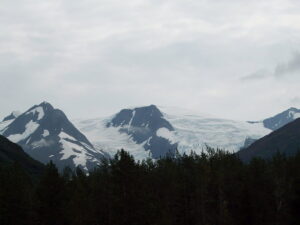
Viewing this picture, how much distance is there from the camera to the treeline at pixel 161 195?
8969cm

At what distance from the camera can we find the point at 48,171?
99000mm

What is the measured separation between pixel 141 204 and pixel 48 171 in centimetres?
1892

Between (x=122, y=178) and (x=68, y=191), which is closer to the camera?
(x=122, y=178)

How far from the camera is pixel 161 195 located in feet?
326

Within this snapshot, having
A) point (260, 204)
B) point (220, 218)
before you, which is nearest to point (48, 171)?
point (220, 218)

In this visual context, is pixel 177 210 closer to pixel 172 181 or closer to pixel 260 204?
pixel 172 181

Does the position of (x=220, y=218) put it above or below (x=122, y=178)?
below

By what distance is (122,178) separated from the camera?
91812mm

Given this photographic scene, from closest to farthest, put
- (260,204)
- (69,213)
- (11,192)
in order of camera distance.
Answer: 1. (11,192)
2. (69,213)
3. (260,204)

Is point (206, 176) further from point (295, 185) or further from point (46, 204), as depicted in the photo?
point (46, 204)

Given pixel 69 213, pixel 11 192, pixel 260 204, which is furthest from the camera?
pixel 260 204

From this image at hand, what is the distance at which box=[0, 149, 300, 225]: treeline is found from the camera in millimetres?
89688

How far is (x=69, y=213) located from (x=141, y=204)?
1311 centimetres

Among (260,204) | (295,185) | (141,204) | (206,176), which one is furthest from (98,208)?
(295,185)
